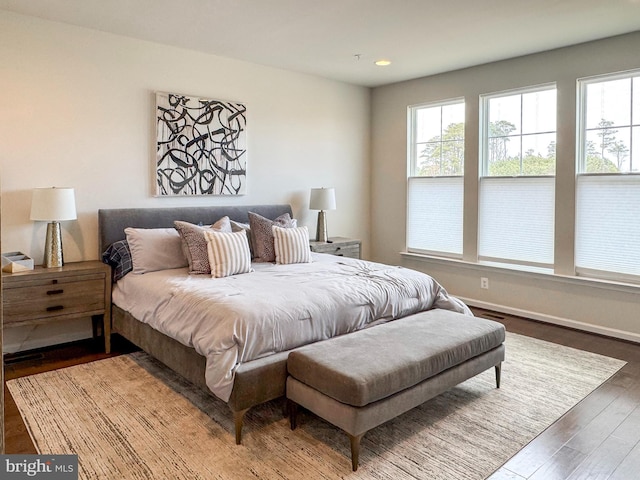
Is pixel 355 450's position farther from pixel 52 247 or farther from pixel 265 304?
pixel 52 247

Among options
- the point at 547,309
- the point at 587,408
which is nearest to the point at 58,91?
the point at 587,408

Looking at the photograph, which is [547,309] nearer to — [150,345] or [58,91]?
[150,345]

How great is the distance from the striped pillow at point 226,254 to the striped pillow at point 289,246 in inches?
18.6

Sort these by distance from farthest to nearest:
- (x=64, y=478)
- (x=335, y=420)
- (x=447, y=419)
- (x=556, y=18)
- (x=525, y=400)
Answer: (x=556, y=18) < (x=525, y=400) < (x=447, y=419) < (x=335, y=420) < (x=64, y=478)

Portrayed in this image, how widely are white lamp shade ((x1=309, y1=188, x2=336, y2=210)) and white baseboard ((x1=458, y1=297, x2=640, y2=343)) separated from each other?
1.87 metres

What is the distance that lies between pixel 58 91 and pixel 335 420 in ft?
11.0

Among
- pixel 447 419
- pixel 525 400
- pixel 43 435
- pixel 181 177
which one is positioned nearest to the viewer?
pixel 43 435

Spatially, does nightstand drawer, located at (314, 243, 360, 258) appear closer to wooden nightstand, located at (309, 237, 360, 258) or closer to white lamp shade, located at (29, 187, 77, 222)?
wooden nightstand, located at (309, 237, 360, 258)

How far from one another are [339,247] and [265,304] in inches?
103

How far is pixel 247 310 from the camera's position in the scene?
262 centimetres

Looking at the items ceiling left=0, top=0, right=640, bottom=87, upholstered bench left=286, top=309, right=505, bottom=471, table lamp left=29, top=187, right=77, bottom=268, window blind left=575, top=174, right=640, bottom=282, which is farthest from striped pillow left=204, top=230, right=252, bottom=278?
window blind left=575, top=174, right=640, bottom=282

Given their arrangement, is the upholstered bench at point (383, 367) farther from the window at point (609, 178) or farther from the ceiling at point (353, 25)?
the ceiling at point (353, 25)

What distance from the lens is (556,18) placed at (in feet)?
11.9

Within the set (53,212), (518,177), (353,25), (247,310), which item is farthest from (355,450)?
(518,177)
